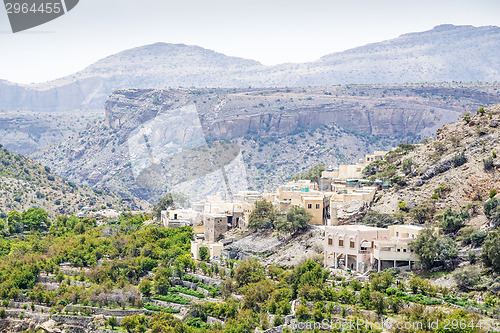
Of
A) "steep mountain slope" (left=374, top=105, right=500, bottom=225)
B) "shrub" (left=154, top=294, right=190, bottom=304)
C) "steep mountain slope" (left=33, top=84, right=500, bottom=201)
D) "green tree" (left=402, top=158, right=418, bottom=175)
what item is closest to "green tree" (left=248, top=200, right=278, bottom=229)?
"steep mountain slope" (left=374, top=105, right=500, bottom=225)

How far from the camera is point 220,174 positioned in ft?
352

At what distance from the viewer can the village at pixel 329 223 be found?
166 ft

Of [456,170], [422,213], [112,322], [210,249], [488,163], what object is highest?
[488,163]

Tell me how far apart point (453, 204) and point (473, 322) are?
18700 millimetres

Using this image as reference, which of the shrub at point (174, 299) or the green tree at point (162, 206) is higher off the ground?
the green tree at point (162, 206)

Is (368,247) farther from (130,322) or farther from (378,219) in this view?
(130,322)

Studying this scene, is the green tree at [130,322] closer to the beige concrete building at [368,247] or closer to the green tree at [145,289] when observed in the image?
the green tree at [145,289]

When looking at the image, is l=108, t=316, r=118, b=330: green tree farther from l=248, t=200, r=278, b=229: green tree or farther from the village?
l=248, t=200, r=278, b=229: green tree

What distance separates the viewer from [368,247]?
51469mm

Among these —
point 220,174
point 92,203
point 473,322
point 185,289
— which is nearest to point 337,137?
point 220,174

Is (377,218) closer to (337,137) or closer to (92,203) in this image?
(92,203)

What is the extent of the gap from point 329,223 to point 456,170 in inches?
332

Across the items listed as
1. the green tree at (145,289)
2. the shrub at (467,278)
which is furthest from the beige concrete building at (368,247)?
the green tree at (145,289)

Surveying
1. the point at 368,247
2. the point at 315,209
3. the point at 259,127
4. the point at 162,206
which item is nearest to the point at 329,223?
the point at 315,209
